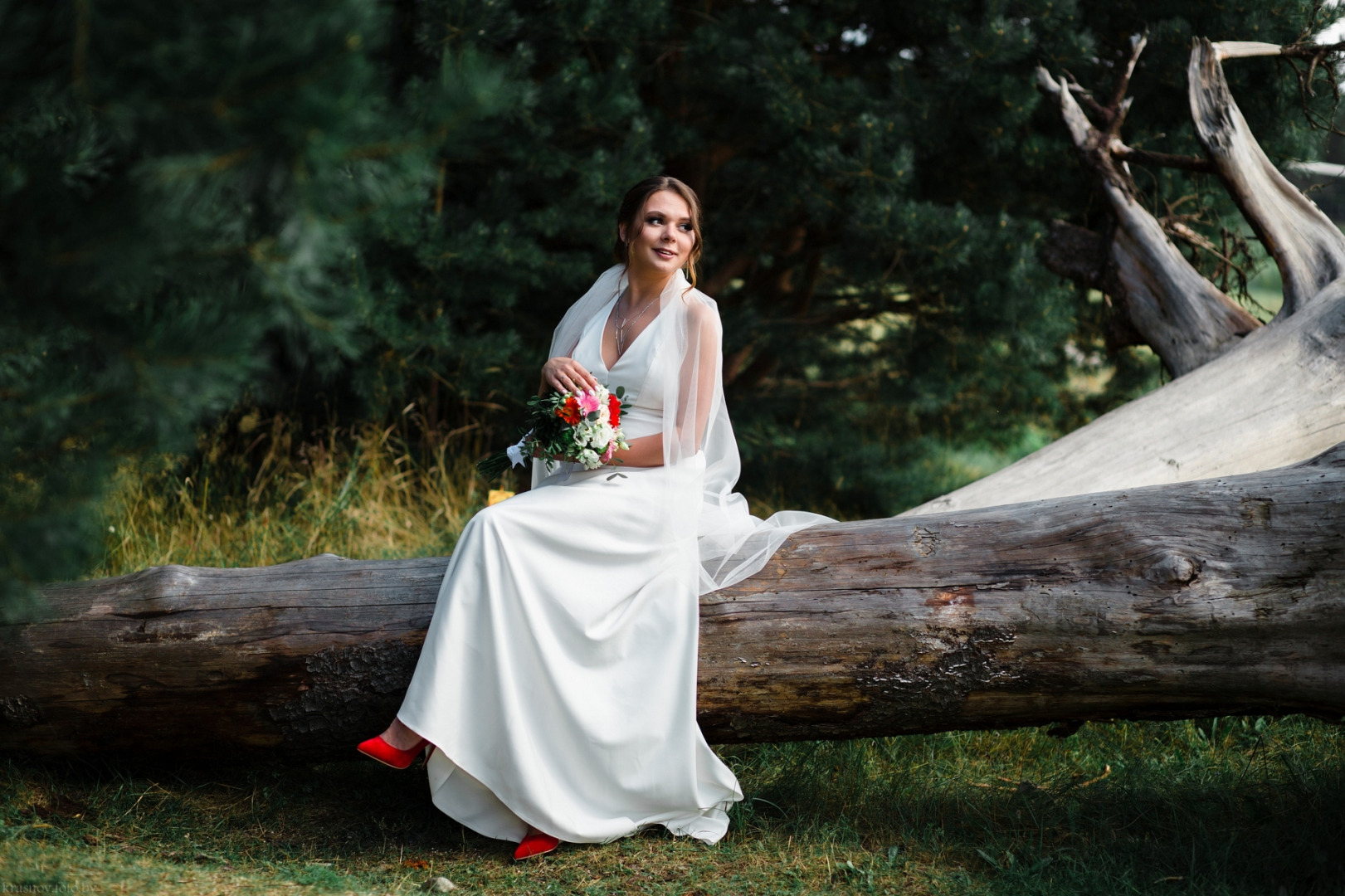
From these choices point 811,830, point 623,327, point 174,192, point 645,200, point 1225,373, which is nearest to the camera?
point 174,192

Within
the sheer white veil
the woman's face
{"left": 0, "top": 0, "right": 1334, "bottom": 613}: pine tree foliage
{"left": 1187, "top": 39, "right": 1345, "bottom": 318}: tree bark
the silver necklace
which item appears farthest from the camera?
{"left": 1187, "top": 39, "right": 1345, "bottom": 318}: tree bark

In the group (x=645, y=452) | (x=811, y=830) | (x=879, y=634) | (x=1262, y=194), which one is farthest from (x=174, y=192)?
(x=1262, y=194)

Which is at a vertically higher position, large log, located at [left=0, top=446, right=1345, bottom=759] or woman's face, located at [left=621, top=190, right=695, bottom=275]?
woman's face, located at [left=621, top=190, right=695, bottom=275]

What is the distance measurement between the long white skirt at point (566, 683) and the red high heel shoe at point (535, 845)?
0.05 m

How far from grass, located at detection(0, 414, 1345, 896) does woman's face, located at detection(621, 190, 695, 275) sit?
1954 millimetres

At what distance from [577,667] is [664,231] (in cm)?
170

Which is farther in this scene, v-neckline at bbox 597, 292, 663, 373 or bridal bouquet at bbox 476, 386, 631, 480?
v-neckline at bbox 597, 292, 663, 373

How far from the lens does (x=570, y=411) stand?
365 cm

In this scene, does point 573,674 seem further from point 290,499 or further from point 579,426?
point 290,499

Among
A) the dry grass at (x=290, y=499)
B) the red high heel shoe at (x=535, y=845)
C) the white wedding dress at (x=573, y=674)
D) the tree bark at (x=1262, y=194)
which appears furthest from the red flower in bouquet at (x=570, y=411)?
the tree bark at (x=1262, y=194)

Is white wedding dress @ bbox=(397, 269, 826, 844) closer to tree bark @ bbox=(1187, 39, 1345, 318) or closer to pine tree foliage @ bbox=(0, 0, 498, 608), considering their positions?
pine tree foliage @ bbox=(0, 0, 498, 608)

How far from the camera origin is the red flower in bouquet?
11.9ft

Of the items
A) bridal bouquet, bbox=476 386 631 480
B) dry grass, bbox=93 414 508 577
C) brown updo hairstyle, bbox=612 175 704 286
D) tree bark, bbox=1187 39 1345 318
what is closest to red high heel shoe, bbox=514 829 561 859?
bridal bouquet, bbox=476 386 631 480

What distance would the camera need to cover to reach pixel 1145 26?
6094 mm
